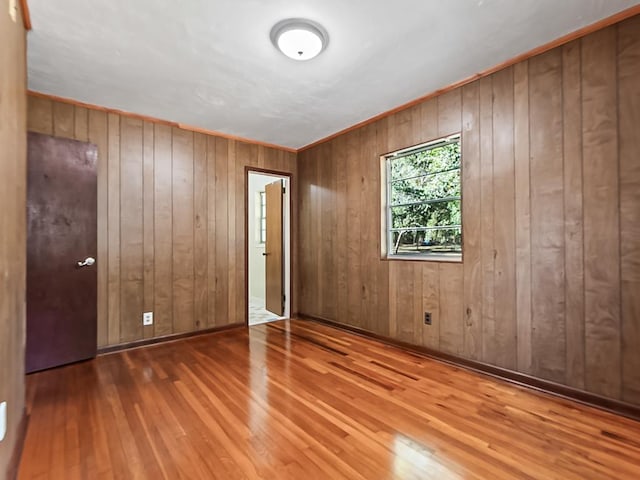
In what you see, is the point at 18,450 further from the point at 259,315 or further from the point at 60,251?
the point at 259,315

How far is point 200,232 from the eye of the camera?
379cm

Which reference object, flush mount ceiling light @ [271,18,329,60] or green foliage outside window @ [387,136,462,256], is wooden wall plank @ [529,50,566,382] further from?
flush mount ceiling light @ [271,18,329,60]

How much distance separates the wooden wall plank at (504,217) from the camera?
243 cm

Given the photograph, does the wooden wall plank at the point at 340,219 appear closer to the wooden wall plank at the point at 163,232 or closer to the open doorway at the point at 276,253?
the open doorway at the point at 276,253

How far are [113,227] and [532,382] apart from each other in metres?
4.00

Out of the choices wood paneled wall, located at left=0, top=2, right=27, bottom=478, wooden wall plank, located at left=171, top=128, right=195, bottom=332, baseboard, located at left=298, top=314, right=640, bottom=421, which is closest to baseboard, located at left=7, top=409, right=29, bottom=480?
wood paneled wall, located at left=0, top=2, right=27, bottom=478

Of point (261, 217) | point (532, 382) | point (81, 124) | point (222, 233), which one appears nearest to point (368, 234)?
point (222, 233)

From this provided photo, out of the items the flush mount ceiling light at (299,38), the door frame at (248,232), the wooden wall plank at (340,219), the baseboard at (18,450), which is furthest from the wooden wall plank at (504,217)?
the baseboard at (18,450)

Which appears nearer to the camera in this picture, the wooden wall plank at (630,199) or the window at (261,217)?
the wooden wall plank at (630,199)

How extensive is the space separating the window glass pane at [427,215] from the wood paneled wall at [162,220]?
79.4 inches

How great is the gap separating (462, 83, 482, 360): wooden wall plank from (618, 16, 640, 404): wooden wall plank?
872mm

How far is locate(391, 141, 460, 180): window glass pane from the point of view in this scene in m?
2.90

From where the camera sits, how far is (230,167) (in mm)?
4035

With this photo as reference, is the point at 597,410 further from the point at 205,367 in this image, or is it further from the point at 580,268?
the point at 205,367
